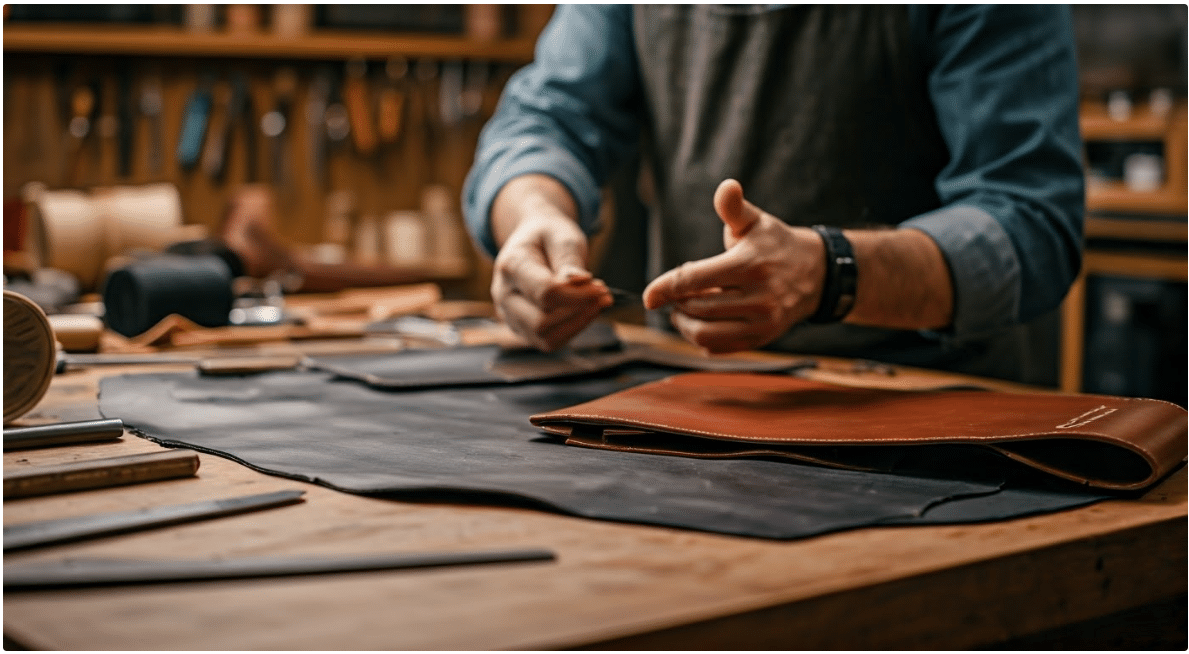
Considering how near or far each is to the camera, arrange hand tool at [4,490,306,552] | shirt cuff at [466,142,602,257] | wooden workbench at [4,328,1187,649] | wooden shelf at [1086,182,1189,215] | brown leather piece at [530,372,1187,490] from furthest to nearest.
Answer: wooden shelf at [1086,182,1189,215]
shirt cuff at [466,142,602,257]
brown leather piece at [530,372,1187,490]
hand tool at [4,490,306,552]
wooden workbench at [4,328,1187,649]

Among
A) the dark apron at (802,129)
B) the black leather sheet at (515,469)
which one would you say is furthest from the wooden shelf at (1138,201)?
the black leather sheet at (515,469)

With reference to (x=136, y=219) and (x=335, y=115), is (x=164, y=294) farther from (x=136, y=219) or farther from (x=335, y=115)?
(x=335, y=115)

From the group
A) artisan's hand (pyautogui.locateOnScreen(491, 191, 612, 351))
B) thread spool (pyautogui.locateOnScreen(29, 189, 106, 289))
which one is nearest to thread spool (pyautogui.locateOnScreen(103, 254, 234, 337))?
artisan's hand (pyautogui.locateOnScreen(491, 191, 612, 351))

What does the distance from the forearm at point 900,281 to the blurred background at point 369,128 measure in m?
1.39

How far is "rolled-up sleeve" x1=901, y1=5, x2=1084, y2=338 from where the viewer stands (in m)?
1.28

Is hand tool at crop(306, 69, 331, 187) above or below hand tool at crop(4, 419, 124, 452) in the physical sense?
above

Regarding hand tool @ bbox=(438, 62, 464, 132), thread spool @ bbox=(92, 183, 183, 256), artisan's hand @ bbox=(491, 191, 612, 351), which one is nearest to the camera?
artisan's hand @ bbox=(491, 191, 612, 351)

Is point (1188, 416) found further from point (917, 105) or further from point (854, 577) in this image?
point (917, 105)

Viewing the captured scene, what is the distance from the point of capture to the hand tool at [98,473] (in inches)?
29.7

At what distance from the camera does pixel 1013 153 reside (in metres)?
1.34

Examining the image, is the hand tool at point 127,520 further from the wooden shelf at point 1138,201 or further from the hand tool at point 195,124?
the wooden shelf at point 1138,201

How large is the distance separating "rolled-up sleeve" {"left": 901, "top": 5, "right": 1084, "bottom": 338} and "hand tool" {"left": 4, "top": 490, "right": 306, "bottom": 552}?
2.56 ft

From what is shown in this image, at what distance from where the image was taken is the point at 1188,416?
93 cm

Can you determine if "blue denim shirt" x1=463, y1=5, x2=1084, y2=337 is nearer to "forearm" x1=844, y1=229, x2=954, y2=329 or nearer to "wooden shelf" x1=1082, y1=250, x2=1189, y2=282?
"forearm" x1=844, y1=229, x2=954, y2=329
